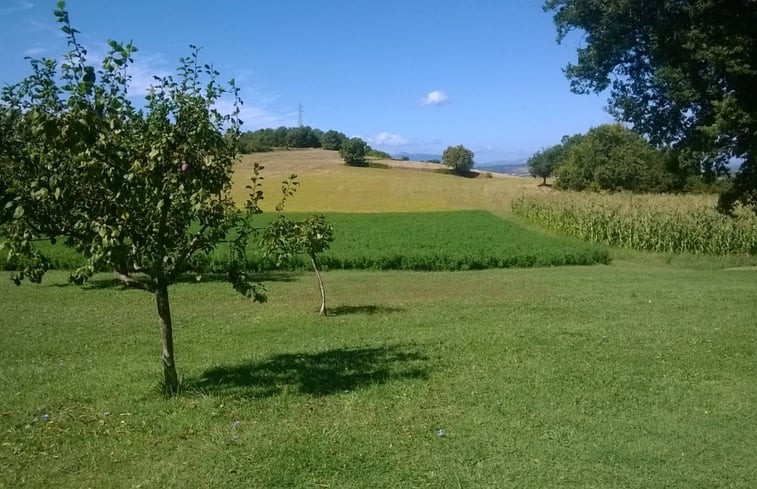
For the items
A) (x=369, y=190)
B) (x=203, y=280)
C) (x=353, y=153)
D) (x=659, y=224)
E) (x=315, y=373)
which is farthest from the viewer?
(x=353, y=153)

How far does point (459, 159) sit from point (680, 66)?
250 ft

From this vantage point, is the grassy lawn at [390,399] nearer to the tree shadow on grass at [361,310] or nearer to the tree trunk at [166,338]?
the tree shadow on grass at [361,310]

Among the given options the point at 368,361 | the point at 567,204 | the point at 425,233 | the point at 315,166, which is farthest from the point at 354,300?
the point at 315,166

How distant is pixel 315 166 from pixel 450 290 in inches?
2160

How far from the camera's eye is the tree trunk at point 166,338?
6949mm

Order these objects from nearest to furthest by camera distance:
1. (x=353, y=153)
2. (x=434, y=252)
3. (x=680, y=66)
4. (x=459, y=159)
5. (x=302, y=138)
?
(x=680, y=66) → (x=434, y=252) → (x=353, y=153) → (x=459, y=159) → (x=302, y=138)

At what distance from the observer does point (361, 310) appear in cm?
1458

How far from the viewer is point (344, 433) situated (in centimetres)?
600

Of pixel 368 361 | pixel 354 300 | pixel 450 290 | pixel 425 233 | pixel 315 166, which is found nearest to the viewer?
pixel 368 361

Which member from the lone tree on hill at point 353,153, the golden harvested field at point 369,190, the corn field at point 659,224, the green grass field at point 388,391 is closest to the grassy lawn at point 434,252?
the corn field at point 659,224

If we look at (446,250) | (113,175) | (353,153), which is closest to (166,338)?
(113,175)

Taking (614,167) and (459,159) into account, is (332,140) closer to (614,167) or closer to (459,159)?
(459,159)

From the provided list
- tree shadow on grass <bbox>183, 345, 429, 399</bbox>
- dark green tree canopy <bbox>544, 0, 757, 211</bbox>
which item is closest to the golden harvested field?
dark green tree canopy <bbox>544, 0, 757, 211</bbox>

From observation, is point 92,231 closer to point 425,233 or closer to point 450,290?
point 450,290
